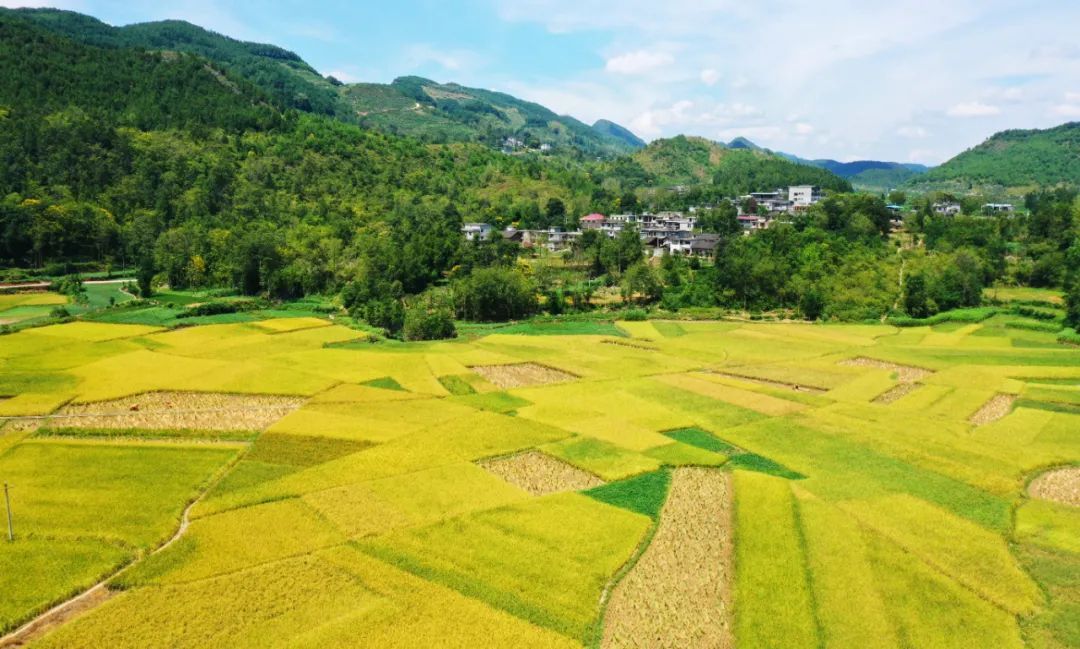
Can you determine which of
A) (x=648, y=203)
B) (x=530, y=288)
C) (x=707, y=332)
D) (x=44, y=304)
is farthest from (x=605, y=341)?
(x=648, y=203)

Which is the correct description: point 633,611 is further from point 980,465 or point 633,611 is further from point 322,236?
point 322,236

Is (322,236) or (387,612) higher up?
(322,236)

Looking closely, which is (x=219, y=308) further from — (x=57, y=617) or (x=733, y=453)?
(x=733, y=453)

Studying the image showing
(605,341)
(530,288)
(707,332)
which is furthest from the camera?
(530,288)

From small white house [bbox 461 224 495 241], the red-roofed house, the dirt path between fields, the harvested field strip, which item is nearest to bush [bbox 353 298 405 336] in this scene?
the harvested field strip

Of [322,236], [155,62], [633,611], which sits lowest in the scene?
[633,611]

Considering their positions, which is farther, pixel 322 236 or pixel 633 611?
pixel 322 236

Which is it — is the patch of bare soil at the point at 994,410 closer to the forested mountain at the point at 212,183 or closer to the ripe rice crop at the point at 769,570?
the ripe rice crop at the point at 769,570

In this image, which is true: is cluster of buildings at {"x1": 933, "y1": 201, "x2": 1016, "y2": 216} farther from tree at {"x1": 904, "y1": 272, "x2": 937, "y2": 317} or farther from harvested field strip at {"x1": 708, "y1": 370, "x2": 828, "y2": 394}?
harvested field strip at {"x1": 708, "y1": 370, "x2": 828, "y2": 394}

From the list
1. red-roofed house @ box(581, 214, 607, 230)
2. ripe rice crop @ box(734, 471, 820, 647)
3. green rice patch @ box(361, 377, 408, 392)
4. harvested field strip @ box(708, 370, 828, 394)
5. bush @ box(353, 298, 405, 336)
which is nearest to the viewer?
ripe rice crop @ box(734, 471, 820, 647)
